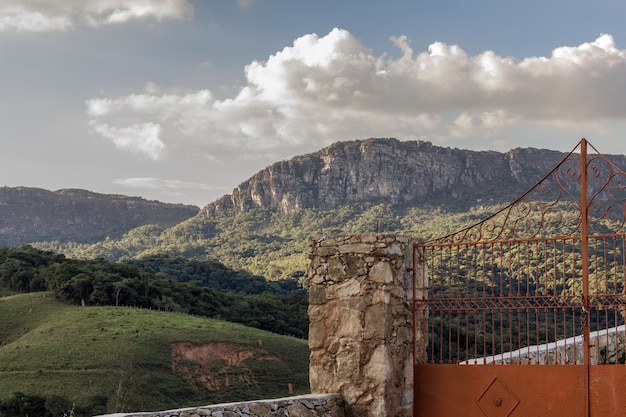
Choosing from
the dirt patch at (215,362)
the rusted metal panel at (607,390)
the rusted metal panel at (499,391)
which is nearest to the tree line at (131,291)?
the dirt patch at (215,362)

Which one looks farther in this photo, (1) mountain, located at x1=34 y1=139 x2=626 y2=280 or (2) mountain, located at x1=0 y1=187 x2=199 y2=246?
(2) mountain, located at x1=0 y1=187 x2=199 y2=246

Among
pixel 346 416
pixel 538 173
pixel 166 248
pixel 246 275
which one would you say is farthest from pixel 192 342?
pixel 538 173

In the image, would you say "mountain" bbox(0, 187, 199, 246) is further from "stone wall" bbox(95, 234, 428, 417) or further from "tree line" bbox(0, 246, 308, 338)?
"stone wall" bbox(95, 234, 428, 417)

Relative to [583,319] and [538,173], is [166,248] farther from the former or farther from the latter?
[583,319]

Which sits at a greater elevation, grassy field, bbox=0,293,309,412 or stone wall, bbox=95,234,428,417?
stone wall, bbox=95,234,428,417

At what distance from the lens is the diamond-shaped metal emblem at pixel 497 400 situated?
21.4 ft

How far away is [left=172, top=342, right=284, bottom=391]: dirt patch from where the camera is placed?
31391mm

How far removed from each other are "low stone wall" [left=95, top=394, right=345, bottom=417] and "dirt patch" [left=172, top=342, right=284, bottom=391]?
981 inches

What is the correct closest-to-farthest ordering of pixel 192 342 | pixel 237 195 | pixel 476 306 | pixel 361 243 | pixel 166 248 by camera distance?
1. pixel 476 306
2. pixel 361 243
3. pixel 192 342
4. pixel 166 248
5. pixel 237 195

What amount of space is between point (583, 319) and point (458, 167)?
114 metres

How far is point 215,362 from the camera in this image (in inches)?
1315

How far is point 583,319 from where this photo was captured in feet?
20.5

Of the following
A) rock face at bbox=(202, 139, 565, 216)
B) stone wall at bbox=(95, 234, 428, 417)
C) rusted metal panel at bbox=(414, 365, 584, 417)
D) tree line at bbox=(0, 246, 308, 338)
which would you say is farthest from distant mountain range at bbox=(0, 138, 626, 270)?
rusted metal panel at bbox=(414, 365, 584, 417)

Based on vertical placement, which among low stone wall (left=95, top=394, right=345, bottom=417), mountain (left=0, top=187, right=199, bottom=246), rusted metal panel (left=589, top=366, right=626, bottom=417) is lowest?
low stone wall (left=95, top=394, right=345, bottom=417)
